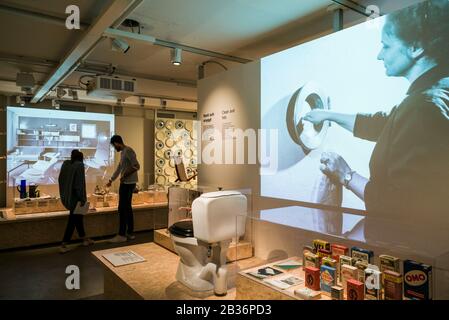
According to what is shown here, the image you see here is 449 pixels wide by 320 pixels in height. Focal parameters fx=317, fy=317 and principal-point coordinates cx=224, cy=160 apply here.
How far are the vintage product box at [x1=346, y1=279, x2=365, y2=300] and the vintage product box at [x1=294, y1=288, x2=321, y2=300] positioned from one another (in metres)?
0.14

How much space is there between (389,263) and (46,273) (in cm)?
367

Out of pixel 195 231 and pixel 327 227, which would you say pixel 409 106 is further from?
pixel 195 231

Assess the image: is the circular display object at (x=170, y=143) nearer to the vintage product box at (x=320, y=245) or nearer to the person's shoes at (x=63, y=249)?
the person's shoes at (x=63, y=249)

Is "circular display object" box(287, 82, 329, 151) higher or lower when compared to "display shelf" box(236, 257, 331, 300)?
higher

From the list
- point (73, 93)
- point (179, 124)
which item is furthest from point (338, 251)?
point (179, 124)

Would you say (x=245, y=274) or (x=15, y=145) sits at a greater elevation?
(x=15, y=145)

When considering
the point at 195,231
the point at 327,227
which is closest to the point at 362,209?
the point at 327,227

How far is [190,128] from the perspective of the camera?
24.6 feet

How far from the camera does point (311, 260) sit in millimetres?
1753

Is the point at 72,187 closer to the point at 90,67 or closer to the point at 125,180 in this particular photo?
the point at 125,180

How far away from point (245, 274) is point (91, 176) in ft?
17.6

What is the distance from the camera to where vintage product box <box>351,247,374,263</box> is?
1.56m

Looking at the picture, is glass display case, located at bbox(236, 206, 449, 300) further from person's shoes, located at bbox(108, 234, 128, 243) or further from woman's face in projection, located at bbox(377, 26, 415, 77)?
person's shoes, located at bbox(108, 234, 128, 243)

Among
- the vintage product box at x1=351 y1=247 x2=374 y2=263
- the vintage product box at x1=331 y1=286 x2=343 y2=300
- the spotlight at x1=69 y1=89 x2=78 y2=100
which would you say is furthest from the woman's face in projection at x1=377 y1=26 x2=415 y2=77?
the spotlight at x1=69 y1=89 x2=78 y2=100
